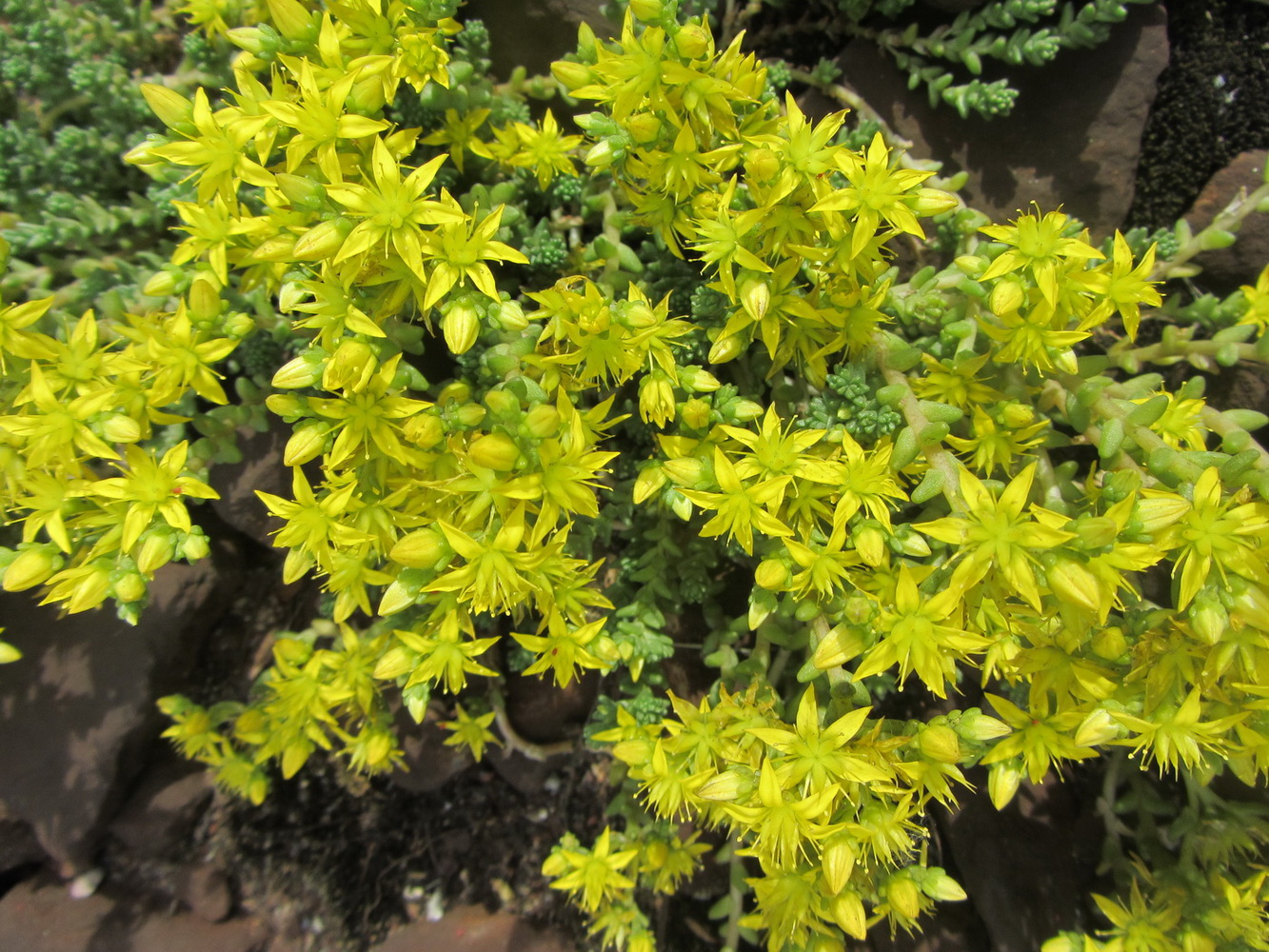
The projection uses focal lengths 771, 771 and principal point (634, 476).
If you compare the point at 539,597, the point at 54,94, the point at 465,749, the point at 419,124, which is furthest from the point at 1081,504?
the point at 54,94

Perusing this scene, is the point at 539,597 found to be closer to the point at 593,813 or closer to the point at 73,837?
the point at 593,813

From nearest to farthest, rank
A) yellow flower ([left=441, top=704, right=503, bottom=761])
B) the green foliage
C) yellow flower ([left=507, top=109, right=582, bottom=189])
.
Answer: yellow flower ([left=507, top=109, right=582, bottom=189]) → the green foliage → yellow flower ([left=441, top=704, right=503, bottom=761])

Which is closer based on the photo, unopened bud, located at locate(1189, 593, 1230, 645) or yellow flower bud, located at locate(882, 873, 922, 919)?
unopened bud, located at locate(1189, 593, 1230, 645)

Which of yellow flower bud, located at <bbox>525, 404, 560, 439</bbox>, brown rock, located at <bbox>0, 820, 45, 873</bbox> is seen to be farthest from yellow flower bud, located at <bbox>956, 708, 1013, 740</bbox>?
brown rock, located at <bbox>0, 820, 45, 873</bbox>

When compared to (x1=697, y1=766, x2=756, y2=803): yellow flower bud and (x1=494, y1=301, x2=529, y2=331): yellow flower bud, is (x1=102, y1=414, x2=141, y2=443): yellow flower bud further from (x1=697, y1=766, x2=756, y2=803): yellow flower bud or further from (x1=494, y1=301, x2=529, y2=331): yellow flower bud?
(x1=697, y1=766, x2=756, y2=803): yellow flower bud

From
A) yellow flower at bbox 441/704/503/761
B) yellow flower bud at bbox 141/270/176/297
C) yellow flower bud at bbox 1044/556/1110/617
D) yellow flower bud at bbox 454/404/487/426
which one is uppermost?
yellow flower bud at bbox 1044/556/1110/617

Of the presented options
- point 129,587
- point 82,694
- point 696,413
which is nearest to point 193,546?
point 129,587

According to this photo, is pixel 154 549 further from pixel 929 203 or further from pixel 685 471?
pixel 929 203

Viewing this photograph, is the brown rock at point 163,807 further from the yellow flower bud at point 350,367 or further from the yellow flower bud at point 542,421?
the yellow flower bud at point 542,421
